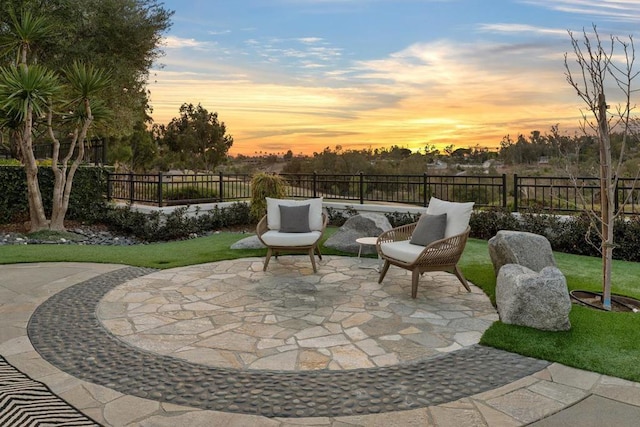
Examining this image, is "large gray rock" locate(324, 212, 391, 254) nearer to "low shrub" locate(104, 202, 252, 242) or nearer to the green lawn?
the green lawn

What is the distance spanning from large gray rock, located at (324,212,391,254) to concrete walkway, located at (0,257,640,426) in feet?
3.66

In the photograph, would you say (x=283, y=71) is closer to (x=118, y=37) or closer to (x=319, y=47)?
(x=319, y=47)

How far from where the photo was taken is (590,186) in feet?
27.6

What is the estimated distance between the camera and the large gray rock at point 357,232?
7.37 metres

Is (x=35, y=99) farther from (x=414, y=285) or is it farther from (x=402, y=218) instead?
(x=414, y=285)

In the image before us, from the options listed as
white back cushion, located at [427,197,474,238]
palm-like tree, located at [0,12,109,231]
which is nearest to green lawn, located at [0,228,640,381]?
white back cushion, located at [427,197,474,238]

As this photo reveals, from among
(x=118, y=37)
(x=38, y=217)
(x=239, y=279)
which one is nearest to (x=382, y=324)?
(x=239, y=279)

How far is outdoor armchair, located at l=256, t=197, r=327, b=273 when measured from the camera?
6094 mm

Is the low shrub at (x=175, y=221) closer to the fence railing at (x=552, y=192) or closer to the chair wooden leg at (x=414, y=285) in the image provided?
the fence railing at (x=552, y=192)

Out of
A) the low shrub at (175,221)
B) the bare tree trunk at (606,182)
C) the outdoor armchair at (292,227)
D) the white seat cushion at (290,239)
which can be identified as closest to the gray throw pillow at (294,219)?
the outdoor armchair at (292,227)

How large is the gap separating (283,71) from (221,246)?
4615mm

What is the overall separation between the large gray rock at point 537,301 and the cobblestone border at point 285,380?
60 centimetres

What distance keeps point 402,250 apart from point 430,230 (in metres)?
0.48

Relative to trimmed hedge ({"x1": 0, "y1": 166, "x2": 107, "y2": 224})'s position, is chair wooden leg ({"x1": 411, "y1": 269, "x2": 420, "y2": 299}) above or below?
below
